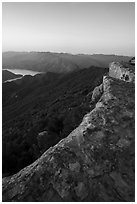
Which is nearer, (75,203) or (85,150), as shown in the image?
(75,203)

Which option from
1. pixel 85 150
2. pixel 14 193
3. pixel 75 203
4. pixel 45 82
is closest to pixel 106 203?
pixel 75 203

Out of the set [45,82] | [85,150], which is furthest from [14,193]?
[45,82]

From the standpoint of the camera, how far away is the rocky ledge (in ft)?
18.9

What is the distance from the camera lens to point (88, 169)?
6.10 m

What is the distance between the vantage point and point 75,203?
5457 mm

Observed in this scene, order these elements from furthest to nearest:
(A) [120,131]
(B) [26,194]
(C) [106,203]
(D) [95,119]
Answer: (D) [95,119] < (A) [120,131] < (B) [26,194] < (C) [106,203]

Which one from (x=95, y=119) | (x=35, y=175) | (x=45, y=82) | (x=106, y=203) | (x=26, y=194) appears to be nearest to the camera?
(x=106, y=203)

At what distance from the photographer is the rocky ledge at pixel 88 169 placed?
575cm

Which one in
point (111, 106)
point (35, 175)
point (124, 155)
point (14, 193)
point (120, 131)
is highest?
point (111, 106)

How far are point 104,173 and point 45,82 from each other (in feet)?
320

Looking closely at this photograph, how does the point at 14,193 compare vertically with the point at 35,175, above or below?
below

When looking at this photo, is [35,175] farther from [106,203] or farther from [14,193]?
[106,203]

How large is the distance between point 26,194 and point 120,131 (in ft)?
11.7

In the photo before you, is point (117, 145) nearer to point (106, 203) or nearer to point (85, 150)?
point (85, 150)
